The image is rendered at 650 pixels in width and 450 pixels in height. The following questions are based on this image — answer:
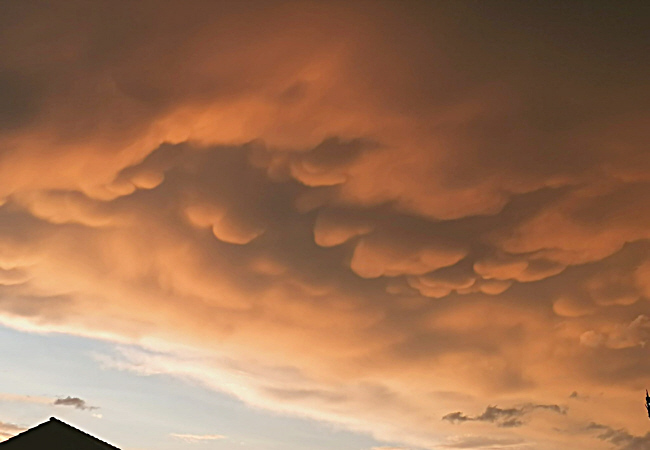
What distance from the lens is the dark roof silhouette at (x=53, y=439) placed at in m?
22.8

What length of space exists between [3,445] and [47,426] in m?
1.61

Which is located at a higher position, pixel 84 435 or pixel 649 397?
pixel 649 397

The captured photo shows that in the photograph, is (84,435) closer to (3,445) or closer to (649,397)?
(3,445)

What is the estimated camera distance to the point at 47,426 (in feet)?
77.2

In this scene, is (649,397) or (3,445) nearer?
(3,445)

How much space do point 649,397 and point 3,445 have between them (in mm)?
119952

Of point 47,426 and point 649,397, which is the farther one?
point 649,397

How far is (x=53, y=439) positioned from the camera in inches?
909

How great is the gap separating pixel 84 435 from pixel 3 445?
289 cm

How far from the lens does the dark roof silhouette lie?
2275cm

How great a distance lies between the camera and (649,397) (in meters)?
113

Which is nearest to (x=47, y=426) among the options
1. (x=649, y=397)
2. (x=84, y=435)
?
(x=84, y=435)

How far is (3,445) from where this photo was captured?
22625 mm

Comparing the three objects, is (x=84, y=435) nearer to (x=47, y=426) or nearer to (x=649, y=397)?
(x=47, y=426)
